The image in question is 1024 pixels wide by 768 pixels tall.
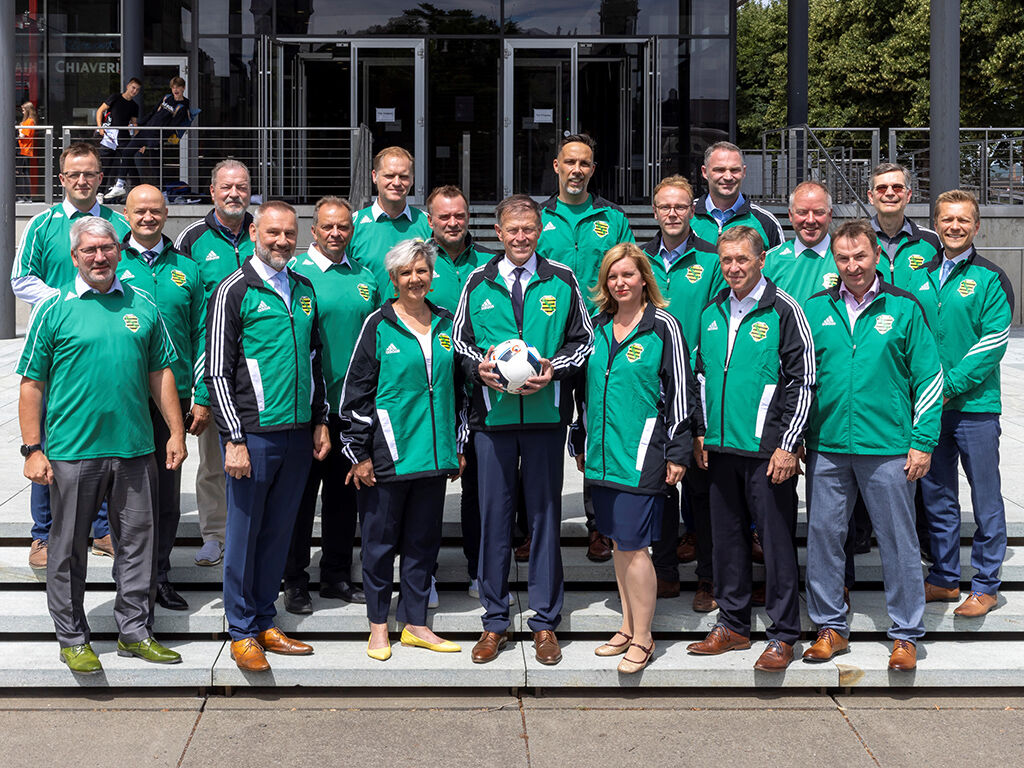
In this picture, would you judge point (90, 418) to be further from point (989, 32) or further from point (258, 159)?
point (989, 32)

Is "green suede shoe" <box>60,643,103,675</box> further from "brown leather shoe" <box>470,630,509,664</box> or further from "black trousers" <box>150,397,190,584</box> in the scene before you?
"brown leather shoe" <box>470,630,509,664</box>

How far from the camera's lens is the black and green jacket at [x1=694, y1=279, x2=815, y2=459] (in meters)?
5.93

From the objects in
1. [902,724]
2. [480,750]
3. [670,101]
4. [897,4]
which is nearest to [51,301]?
[480,750]

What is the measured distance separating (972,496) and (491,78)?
16272 millimetres

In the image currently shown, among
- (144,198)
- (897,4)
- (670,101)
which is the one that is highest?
(897,4)

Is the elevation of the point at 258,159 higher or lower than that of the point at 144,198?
higher

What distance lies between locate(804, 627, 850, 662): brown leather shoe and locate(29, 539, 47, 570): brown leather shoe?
4.16 metres

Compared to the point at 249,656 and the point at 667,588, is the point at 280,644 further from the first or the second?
the point at 667,588

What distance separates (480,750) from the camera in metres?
5.45

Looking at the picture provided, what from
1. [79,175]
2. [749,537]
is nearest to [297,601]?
[749,537]

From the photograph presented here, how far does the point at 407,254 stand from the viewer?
600 cm

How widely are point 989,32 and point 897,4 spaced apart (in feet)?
22.1

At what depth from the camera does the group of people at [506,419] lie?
593 cm

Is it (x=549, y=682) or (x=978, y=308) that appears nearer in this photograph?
(x=549, y=682)
